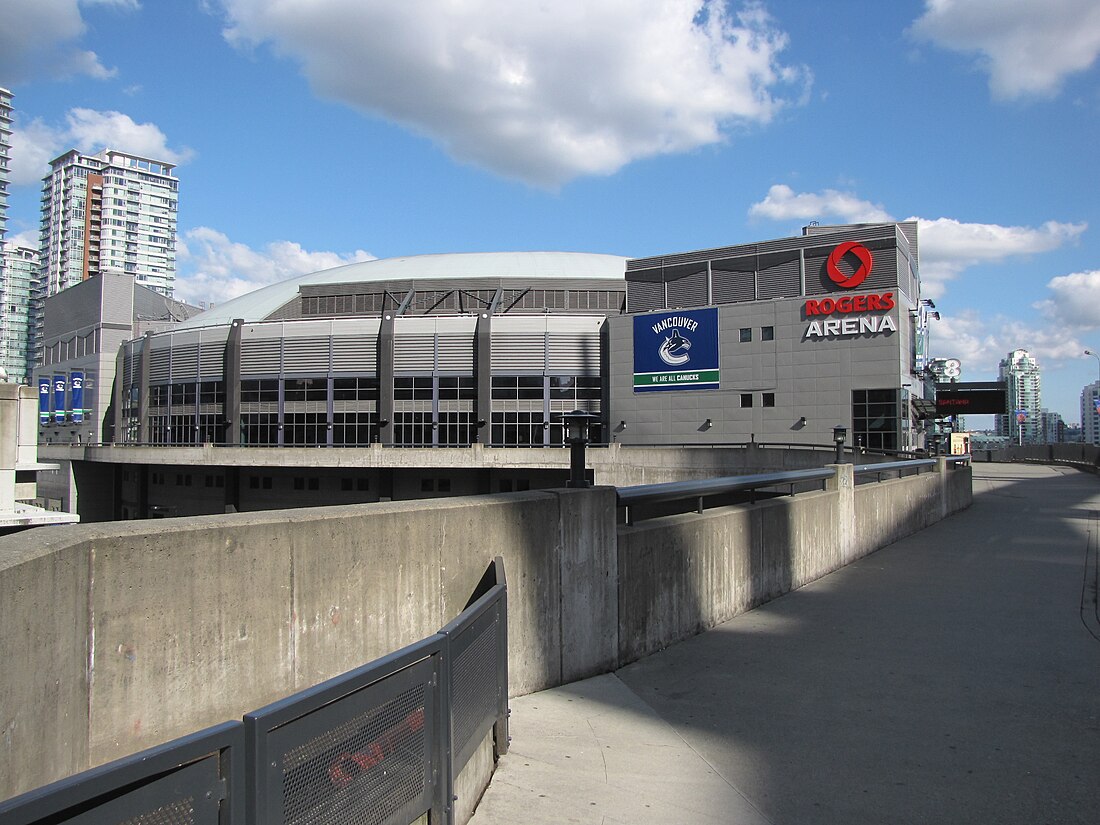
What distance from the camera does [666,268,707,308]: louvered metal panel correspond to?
48.4 meters

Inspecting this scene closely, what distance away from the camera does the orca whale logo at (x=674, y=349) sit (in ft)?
159

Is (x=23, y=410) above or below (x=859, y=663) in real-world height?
above

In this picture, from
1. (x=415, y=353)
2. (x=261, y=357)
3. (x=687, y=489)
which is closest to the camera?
(x=687, y=489)

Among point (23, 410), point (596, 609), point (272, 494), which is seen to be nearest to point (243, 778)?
point (596, 609)

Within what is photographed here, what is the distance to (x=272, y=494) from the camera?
53.4 m

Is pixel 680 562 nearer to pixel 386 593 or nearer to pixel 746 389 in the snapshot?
pixel 386 593

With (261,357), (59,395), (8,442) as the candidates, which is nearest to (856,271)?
(8,442)

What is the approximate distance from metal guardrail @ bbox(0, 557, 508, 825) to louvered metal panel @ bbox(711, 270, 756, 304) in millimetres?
44866

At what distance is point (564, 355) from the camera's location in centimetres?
5344

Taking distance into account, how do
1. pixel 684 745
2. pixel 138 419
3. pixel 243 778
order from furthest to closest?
1. pixel 138 419
2. pixel 684 745
3. pixel 243 778

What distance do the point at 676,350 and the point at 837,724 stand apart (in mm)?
43524

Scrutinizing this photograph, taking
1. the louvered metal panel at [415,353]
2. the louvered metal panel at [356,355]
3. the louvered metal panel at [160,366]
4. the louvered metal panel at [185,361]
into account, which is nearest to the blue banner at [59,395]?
the louvered metal panel at [160,366]

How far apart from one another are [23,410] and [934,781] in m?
31.3

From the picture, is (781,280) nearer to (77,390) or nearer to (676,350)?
(676,350)
